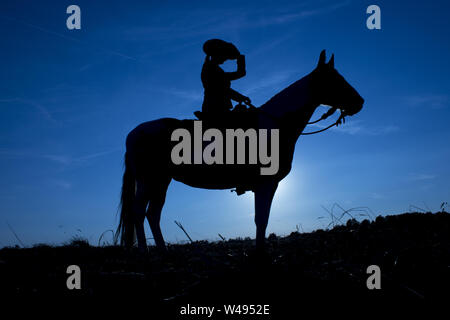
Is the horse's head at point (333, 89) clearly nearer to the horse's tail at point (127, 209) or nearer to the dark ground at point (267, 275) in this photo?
the dark ground at point (267, 275)

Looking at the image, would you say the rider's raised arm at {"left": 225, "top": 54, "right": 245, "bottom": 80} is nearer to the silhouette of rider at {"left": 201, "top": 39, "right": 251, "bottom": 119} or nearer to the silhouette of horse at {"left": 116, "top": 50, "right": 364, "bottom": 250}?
the silhouette of rider at {"left": 201, "top": 39, "right": 251, "bottom": 119}

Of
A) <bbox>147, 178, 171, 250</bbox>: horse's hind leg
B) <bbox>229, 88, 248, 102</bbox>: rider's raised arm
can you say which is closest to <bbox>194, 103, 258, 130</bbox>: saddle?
<bbox>229, 88, 248, 102</bbox>: rider's raised arm

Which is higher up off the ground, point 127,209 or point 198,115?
point 198,115

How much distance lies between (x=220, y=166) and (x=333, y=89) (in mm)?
2537

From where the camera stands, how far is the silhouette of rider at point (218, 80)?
6.93 meters

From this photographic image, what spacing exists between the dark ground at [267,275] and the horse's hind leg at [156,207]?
98cm

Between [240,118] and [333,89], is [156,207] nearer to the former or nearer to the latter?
[240,118]

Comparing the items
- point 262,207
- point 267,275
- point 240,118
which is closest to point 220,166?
point 240,118

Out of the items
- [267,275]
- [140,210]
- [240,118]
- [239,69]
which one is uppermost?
[239,69]

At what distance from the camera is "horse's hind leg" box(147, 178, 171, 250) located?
7.27 metres

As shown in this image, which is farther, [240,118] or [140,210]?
[140,210]

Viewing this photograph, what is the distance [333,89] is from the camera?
21.5 ft
